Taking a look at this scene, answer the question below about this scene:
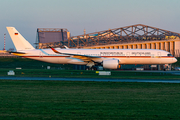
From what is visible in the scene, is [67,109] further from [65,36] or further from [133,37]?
[65,36]

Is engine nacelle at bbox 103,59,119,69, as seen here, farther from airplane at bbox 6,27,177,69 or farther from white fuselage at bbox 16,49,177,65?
white fuselage at bbox 16,49,177,65

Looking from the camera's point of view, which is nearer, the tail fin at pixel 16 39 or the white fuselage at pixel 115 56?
the white fuselage at pixel 115 56

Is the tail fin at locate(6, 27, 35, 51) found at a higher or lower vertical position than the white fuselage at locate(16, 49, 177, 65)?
higher

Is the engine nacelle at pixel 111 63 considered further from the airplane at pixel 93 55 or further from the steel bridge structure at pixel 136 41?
the steel bridge structure at pixel 136 41

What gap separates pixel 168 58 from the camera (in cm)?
4525

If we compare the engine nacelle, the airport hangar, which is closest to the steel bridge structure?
the airport hangar

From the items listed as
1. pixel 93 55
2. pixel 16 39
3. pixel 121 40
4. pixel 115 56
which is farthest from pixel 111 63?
pixel 121 40

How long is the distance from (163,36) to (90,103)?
108 meters

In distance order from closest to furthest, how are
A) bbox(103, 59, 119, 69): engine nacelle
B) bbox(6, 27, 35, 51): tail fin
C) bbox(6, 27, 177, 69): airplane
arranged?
bbox(103, 59, 119, 69): engine nacelle
bbox(6, 27, 177, 69): airplane
bbox(6, 27, 35, 51): tail fin

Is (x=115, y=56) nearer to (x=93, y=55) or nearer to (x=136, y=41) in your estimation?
(x=93, y=55)

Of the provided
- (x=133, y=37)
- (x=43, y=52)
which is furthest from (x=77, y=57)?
(x=133, y=37)

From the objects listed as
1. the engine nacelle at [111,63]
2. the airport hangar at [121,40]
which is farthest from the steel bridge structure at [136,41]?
the engine nacelle at [111,63]

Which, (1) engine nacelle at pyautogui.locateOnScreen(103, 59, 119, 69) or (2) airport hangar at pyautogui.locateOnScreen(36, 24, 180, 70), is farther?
(2) airport hangar at pyautogui.locateOnScreen(36, 24, 180, 70)

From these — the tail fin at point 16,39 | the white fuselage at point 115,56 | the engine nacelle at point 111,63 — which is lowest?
the engine nacelle at point 111,63
